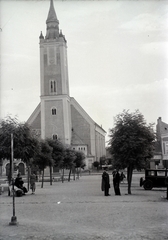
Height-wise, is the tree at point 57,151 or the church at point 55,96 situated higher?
the church at point 55,96

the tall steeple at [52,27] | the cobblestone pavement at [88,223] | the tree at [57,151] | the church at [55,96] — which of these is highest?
the tall steeple at [52,27]

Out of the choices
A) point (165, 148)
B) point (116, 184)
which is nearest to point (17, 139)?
point (116, 184)

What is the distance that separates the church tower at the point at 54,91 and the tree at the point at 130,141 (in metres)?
52.0

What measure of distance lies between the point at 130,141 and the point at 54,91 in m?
55.2

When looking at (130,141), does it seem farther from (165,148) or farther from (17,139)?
(165,148)

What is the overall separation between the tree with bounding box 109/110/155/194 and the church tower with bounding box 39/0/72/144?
52.0m

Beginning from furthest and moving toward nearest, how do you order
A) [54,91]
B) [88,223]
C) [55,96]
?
[54,91] < [55,96] < [88,223]

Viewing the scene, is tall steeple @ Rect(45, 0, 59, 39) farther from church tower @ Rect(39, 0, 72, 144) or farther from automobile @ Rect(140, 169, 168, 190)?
automobile @ Rect(140, 169, 168, 190)

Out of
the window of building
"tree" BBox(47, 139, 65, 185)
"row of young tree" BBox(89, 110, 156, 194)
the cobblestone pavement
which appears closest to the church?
the window of building

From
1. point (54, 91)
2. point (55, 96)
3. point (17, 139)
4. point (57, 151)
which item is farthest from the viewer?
point (54, 91)

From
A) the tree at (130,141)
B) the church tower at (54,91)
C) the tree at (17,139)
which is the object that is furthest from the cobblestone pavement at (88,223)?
the church tower at (54,91)

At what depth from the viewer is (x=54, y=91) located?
7594 cm

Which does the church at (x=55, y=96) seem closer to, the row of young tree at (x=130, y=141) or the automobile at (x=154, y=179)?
the automobile at (x=154, y=179)

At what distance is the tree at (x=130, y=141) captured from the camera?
2211cm
